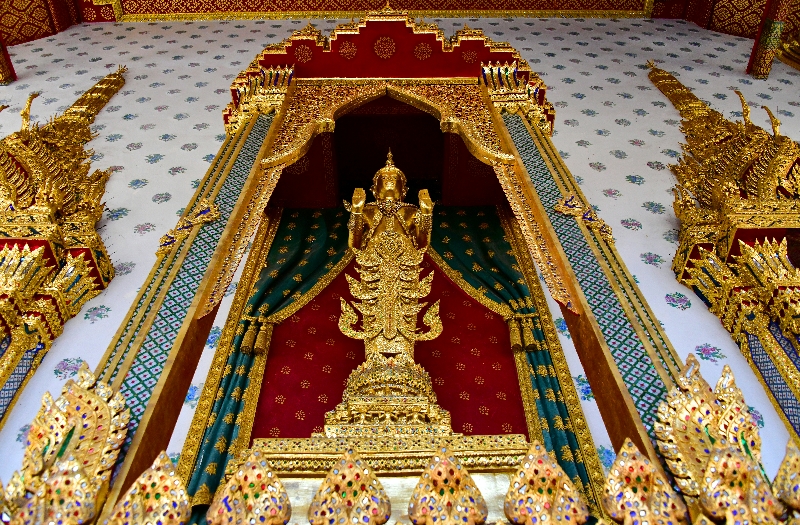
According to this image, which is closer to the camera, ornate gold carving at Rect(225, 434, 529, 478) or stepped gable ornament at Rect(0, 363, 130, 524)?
stepped gable ornament at Rect(0, 363, 130, 524)

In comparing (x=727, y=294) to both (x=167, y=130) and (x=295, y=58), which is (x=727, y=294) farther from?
(x=167, y=130)

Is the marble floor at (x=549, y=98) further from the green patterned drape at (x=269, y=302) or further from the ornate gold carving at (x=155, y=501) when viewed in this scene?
the ornate gold carving at (x=155, y=501)

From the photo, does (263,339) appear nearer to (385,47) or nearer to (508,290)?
(508,290)

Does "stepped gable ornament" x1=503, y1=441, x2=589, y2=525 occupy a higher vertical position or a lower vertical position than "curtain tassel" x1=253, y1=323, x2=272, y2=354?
higher

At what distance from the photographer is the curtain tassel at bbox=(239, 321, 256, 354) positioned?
3.40 meters

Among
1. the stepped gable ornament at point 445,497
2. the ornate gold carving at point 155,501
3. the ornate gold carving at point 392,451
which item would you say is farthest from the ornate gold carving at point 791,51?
the ornate gold carving at point 155,501

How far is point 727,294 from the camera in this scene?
10.3 ft

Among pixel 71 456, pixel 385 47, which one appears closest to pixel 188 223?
pixel 71 456

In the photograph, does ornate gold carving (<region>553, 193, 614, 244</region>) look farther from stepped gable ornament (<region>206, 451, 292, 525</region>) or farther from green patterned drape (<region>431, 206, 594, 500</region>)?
stepped gable ornament (<region>206, 451, 292, 525</region>)

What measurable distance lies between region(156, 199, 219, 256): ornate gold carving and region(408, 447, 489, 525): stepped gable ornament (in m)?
2.01

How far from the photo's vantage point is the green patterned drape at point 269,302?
2.82 m

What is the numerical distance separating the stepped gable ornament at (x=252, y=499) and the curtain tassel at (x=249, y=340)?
1.93m

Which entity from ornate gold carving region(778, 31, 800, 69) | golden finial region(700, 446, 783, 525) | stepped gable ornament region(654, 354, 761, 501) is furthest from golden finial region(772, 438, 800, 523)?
ornate gold carving region(778, 31, 800, 69)

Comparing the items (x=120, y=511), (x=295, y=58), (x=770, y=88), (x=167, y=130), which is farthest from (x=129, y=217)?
(x=770, y=88)
